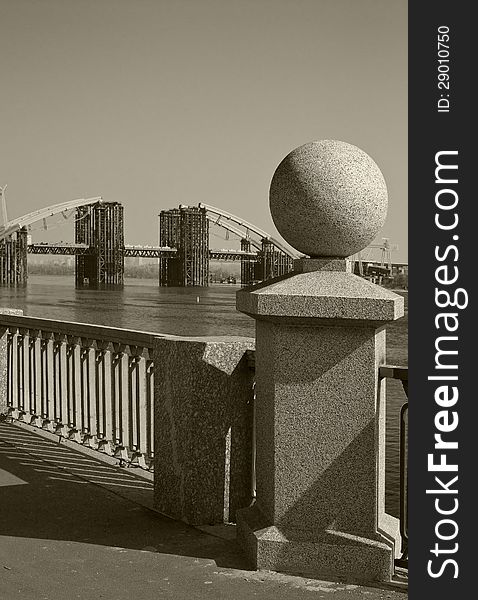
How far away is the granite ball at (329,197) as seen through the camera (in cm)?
394

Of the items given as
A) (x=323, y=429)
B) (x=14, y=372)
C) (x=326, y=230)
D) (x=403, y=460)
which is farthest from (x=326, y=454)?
(x=14, y=372)

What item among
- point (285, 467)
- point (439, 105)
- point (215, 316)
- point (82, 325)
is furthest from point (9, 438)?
point (215, 316)

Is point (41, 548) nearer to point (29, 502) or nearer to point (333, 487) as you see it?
point (29, 502)

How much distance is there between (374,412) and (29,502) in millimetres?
2324

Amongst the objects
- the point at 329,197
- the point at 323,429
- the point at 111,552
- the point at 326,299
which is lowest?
the point at 111,552

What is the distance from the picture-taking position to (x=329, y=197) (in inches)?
155

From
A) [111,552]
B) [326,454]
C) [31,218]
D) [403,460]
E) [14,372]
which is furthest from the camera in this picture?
[31,218]

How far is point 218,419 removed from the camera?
4625mm

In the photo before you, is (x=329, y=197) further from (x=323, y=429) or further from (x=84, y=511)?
(x=84, y=511)

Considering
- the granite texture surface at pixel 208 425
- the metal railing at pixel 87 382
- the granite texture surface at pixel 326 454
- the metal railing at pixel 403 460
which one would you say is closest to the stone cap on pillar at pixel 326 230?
the granite texture surface at pixel 326 454

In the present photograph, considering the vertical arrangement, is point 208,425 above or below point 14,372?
above

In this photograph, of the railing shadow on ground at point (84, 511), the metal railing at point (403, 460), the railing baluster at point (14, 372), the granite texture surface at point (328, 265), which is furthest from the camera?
the railing baluster at point (14, 372)

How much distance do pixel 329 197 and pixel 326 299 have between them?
0.48 metres

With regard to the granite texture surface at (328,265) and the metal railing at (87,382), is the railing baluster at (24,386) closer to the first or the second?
the metal railing at (87,382)
